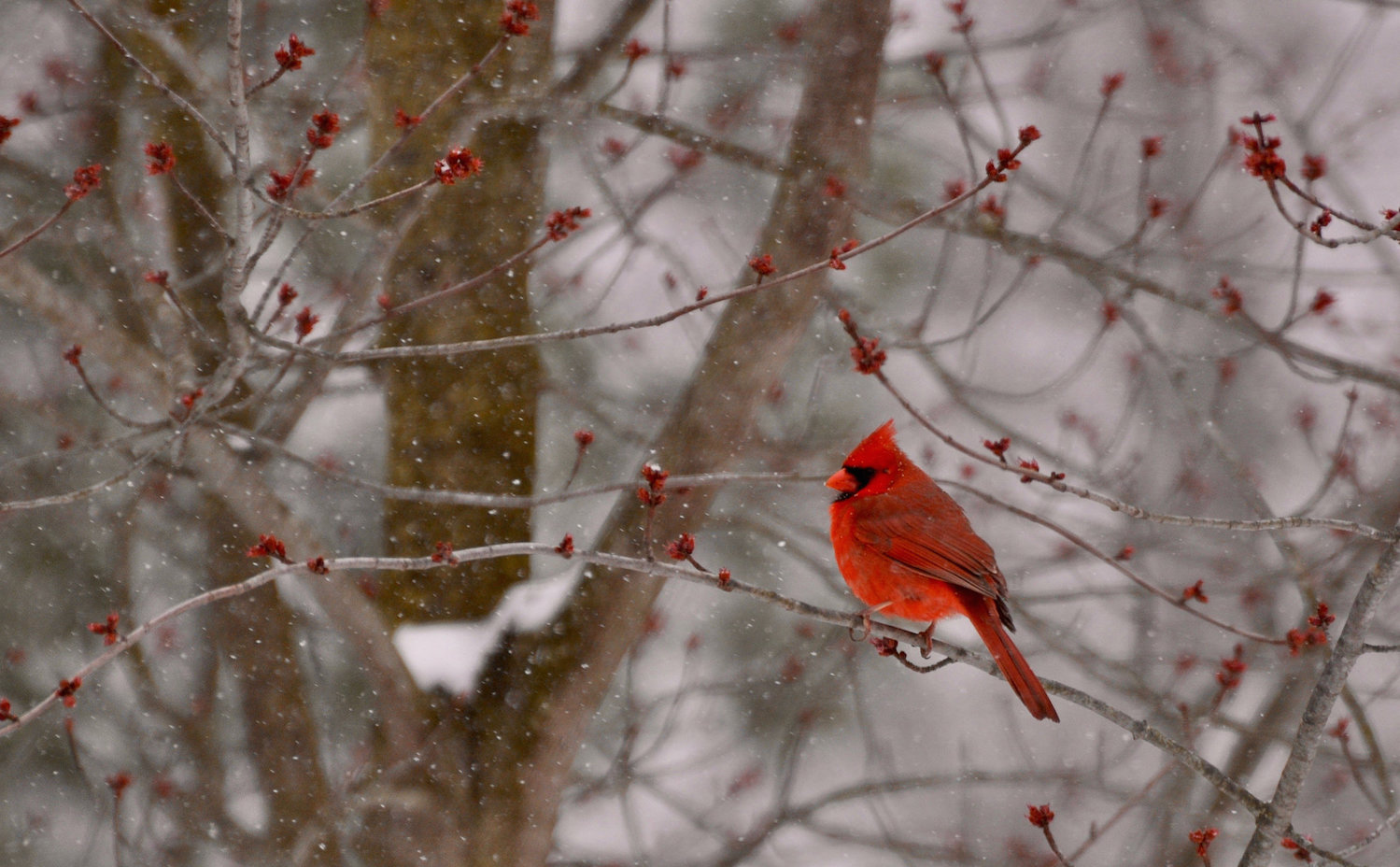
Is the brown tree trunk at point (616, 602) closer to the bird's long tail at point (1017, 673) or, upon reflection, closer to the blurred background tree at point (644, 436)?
the blurred background tree at point (644, 436)

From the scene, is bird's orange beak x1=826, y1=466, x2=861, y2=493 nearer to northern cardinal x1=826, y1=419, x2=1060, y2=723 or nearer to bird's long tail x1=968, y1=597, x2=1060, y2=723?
northern cardinal x1=826, y1=419, x2=1060, y2=723

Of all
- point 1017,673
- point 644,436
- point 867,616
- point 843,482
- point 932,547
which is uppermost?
point 644,436

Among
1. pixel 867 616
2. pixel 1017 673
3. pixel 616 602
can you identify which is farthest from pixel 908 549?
pixel 616 602

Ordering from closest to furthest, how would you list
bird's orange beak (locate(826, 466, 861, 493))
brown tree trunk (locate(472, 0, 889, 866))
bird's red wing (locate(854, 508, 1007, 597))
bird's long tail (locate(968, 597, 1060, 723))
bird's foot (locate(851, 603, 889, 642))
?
bird's long tail (locate(968, 597, 1060, 723)) → bird's foot (locate(851, 603, 889, 642)) → bird's red wing (locate(854, 508, 1007, 597)) → bird's orange beak (locate(826, 466, 861, 493)) → brown tree trunk (locate(472, 0, 889, 866))

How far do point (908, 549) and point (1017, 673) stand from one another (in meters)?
0.40

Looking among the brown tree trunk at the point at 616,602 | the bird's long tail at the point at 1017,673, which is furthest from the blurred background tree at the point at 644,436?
the bird's long tail at the point at 1017,673

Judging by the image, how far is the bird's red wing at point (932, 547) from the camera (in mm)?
2428

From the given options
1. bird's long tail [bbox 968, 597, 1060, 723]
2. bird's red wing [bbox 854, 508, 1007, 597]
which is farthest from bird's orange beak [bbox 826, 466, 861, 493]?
bird's long tail [bbox 968, 597, 1060, 723]

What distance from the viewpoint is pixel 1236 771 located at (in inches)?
178

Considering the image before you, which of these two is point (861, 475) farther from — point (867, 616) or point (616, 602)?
point (616, 602)

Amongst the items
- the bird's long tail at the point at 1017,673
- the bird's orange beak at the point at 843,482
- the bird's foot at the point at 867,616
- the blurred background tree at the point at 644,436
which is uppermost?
the blurred background tree at the point at 644,436

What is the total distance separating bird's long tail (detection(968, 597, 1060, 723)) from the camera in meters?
2.15

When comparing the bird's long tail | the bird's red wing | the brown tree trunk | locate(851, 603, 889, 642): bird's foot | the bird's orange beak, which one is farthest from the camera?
the brown tree trunk

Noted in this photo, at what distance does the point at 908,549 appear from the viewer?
247 centimetres
